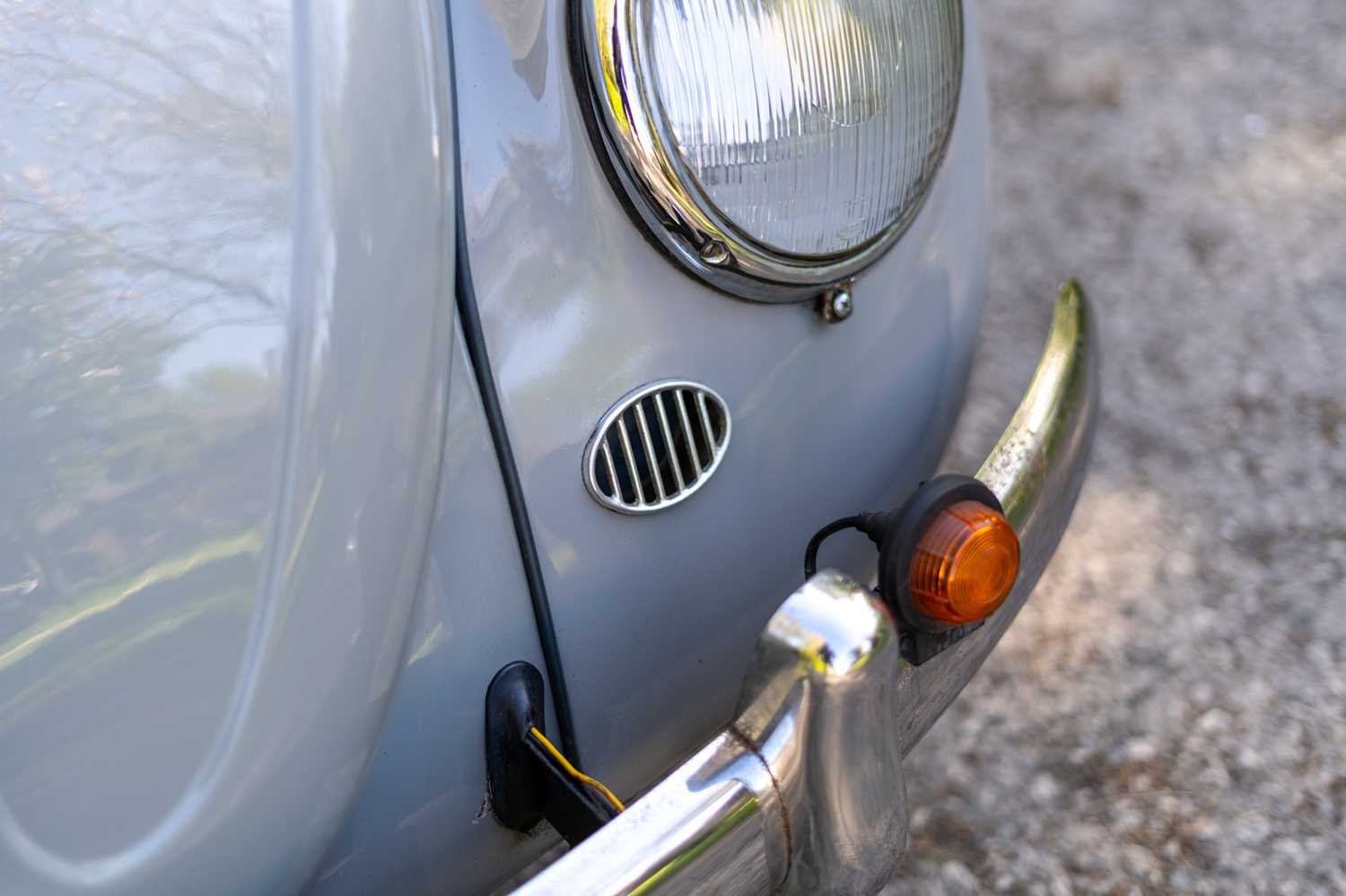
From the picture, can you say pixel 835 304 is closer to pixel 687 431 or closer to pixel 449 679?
pixel 687 431

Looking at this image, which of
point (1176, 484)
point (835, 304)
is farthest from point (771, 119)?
point (1176, 484)

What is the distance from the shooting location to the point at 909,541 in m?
0.97

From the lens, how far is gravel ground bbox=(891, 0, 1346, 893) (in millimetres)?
1599

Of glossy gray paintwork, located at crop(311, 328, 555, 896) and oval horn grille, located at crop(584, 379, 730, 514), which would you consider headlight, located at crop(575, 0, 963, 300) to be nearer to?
oval horn grille, located at crop(584, 379, 730, 514)

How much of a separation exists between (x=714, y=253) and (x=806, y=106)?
0.13 m

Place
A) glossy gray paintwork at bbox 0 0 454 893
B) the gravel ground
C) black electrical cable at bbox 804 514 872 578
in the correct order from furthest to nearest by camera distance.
Result: the gravel ground
black electrical cable at bbox 804 514 872 578
glossy gray paintwork at bbox 0 0 454 893

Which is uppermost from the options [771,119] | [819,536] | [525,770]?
[771,119]

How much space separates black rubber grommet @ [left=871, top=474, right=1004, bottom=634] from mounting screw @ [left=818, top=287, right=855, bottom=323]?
200 millimetres

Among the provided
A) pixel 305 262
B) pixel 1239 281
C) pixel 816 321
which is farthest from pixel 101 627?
pixel 1239 281

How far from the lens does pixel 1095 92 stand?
324cm

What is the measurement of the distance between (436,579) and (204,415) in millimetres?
208

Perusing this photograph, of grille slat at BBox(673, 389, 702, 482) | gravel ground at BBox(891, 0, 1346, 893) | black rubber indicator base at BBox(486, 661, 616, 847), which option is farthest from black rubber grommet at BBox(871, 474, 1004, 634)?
gravel ground at BBox(891, 0, 1346, 893)

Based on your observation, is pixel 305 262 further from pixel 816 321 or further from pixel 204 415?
pixel 816 321

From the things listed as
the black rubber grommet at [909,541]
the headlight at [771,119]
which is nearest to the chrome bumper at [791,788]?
the black rubber grommet at [909,541]
